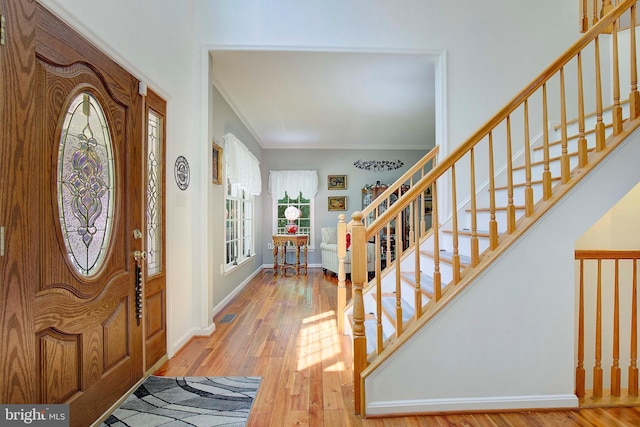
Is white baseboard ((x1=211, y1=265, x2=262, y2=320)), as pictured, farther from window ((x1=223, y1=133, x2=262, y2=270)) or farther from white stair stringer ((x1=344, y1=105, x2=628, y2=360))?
white stair stringer ((x1=344, y1=105, x2=628, y2=360))

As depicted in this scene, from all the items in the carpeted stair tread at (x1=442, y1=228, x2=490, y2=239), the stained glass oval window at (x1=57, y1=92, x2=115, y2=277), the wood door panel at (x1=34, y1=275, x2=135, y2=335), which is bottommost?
the wood door panel at (x1=34, y1=275, x2=135, y2=335)

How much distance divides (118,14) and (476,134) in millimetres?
2163

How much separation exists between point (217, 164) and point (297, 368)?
2483 millimetres

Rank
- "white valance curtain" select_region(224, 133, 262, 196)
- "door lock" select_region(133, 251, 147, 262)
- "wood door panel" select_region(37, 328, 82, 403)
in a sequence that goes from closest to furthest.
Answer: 1. "wood door panel" select_region(37, 328, 82, 403)
2. "door lock" select_region(133, 251, 147, 262)
3. "white valance curtain" select_region(224, 133, 262, 196)

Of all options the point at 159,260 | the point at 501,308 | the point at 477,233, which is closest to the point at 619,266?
the point at 477,233

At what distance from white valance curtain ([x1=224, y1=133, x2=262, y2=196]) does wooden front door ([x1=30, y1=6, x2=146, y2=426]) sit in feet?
6.78

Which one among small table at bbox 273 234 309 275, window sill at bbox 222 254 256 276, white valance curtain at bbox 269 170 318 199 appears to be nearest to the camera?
window sill at bbox 222 254 256 276

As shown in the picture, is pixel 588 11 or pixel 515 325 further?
pixel 588 11

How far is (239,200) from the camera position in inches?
203

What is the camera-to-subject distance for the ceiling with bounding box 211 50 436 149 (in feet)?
10.3

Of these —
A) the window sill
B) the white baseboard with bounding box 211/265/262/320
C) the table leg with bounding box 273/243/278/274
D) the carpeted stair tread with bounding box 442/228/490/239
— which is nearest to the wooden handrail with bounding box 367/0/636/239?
the carpeted stair tread with bounding box 442/228/490/239

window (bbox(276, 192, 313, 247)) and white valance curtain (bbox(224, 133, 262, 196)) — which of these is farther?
window (bbox(276, 192, 313, 247))

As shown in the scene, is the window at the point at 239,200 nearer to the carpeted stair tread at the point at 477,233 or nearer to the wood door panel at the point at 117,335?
the wood door panel at the point at 117,335

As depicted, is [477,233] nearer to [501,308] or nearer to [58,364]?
[501,308]
